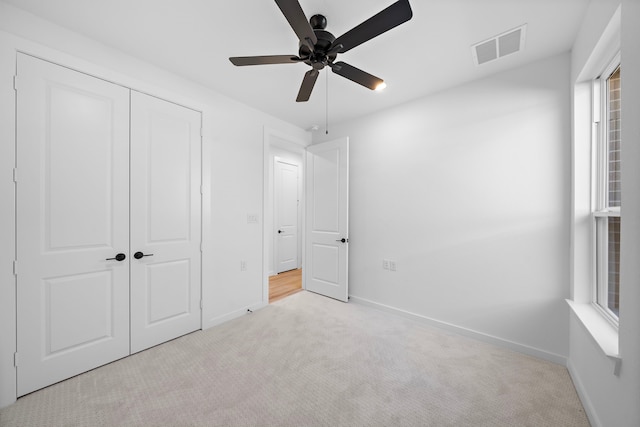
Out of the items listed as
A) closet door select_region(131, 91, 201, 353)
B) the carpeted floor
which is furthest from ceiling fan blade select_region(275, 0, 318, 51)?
the carpeted floor

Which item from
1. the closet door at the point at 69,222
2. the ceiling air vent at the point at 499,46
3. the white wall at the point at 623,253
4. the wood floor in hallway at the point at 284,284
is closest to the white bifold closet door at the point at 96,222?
the closet door at the point at 69,222

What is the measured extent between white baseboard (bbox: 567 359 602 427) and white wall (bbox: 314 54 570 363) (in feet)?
0.67

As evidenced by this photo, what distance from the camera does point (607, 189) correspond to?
1740 mm

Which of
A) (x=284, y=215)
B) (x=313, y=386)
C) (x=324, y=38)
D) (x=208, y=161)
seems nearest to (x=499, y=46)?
(x=324, y=38)

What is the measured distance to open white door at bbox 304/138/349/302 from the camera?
135 inches

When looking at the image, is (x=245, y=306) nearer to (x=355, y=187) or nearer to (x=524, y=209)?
(x=355, y=187)

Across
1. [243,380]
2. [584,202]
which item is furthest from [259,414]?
[584,202]

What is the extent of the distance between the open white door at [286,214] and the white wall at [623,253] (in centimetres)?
433

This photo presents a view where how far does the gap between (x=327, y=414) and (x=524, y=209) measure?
2.32 meters

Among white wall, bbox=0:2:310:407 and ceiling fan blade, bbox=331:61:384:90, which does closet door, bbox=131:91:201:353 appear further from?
ceiling fan blade, bbox=331:61:384:90

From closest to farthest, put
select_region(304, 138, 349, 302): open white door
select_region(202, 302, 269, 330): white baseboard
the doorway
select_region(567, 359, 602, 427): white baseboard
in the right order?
select_region(567, 359, 602, 427): white baseboard < select_region(202, 302, 269, 330): white baseboard < select_region(304, 138, 349, 302): open white door < the doorway

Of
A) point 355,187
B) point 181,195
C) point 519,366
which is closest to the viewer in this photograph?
point 519,366

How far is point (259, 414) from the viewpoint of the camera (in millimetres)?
1540

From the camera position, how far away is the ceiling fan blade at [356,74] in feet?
5.51
